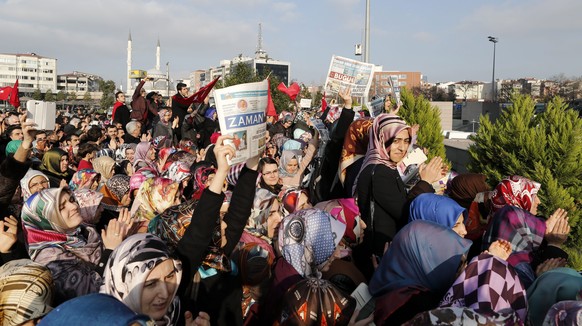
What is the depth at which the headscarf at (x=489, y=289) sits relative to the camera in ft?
6.95

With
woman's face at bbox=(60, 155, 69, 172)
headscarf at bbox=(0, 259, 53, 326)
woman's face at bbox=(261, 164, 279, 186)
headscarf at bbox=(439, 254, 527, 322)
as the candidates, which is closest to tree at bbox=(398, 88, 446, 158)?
woman's face at bbox=(261, 164, 279, 186)

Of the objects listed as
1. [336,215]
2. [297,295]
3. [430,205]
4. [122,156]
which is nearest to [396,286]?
[297,295]

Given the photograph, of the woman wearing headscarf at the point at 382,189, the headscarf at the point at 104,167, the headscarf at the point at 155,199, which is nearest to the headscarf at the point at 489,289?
the woman wearing headscarf at the point at 382,189

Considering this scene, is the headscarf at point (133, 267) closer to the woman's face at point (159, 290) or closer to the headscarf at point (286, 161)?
the woman's face at point (159, 290)

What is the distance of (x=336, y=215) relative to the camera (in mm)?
3965

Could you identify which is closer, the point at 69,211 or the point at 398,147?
the point at 69,211

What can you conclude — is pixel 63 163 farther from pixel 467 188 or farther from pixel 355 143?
pixel 467 188

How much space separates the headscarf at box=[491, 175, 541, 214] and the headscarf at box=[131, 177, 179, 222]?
2.73 metres

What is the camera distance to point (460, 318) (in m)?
1.75

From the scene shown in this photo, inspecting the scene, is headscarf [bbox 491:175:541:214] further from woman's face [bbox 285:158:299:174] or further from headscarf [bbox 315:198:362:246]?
woman's face [bbox 285:158:299:174]

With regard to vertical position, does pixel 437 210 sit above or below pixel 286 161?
below

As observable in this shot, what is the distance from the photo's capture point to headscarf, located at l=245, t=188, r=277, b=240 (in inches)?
163

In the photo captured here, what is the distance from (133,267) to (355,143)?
291cm

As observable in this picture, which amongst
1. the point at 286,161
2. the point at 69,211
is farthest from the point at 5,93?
the point at 69,211
